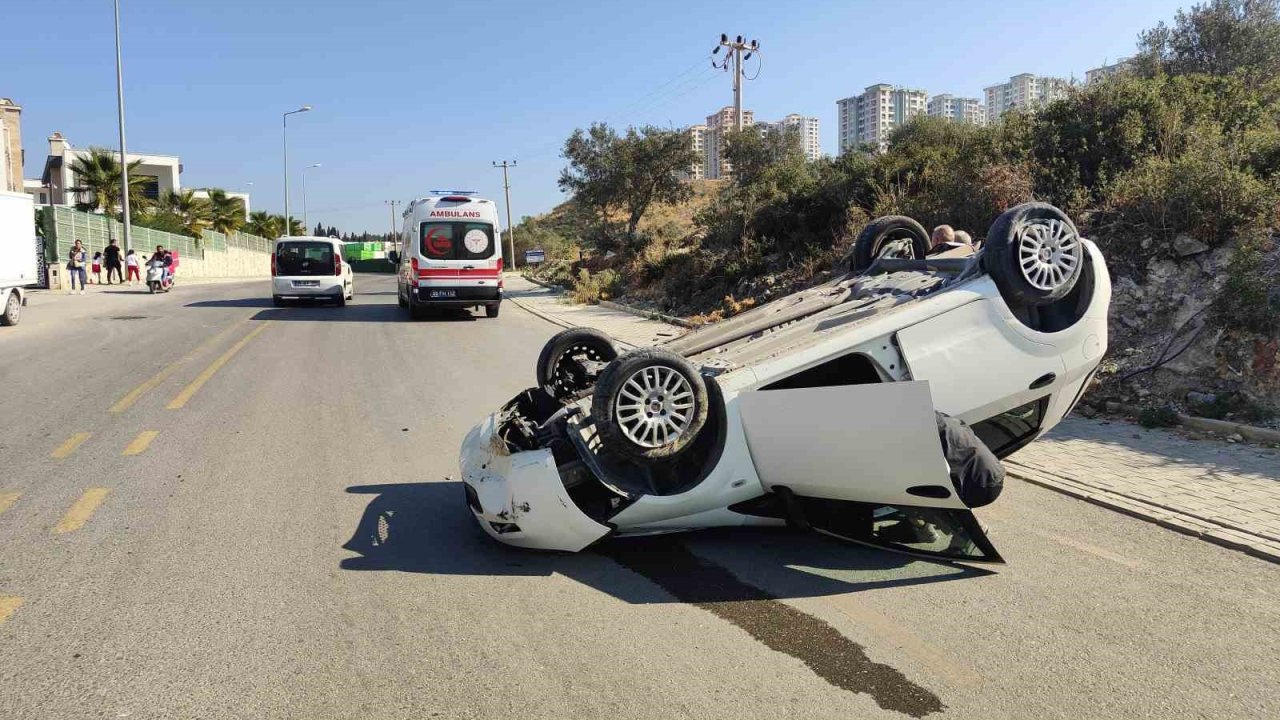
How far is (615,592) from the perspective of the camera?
4.34 metres

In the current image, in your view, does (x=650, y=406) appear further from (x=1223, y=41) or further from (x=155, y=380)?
(x=1223, y=41)

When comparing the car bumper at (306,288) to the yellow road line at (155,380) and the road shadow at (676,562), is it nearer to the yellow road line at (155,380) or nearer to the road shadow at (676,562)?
the yellow road line at (155,380)

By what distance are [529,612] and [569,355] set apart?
2.42 m

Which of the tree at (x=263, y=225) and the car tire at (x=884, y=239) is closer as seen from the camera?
the car tire at (x=884, y=239)

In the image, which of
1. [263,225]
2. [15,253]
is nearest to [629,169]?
[15,253]

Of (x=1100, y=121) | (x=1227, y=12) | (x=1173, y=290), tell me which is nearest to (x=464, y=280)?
(x=1100, y=121)

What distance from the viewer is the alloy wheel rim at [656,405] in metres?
4.57

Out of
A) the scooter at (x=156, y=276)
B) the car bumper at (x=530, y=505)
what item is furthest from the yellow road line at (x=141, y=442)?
the scooter at (x=156, y=276)

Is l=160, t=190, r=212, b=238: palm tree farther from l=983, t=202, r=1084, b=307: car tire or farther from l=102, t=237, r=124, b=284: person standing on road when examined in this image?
l=983, t=202, r=1084, b=307: car tire

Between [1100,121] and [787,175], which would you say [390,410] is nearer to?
[1100,121]

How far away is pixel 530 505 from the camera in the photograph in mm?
4582

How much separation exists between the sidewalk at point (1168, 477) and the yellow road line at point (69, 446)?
24.7 ft

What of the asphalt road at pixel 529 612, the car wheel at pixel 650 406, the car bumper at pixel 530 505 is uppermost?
the car wheel at pixel 650 406

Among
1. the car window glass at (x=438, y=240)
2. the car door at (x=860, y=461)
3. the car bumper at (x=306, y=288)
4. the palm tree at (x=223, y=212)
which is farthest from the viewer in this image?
the palm tree at (x=223, y=212)
